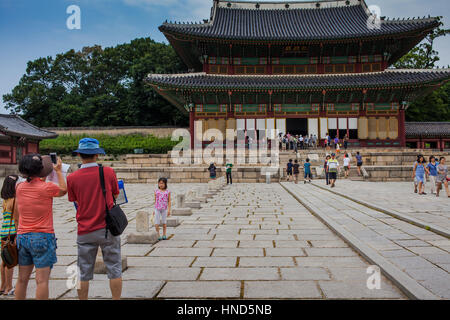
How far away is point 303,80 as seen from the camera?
24203 millimetres

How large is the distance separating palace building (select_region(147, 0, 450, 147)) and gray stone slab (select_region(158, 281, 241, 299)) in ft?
65.0

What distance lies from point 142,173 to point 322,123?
46.5 ft

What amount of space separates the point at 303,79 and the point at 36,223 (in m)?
23.8

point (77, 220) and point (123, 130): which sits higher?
point (123, 130)

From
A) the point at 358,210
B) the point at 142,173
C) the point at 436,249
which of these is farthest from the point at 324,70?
the point at 436,249

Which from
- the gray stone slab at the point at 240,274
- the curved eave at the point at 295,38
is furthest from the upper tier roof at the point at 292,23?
the gray stone slab at the point at 240,274

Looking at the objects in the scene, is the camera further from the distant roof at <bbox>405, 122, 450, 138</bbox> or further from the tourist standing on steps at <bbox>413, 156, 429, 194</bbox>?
the distant roof at <bbox>405, 122, 450, 138</bbox>

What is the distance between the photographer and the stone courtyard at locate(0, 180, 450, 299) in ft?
10.9

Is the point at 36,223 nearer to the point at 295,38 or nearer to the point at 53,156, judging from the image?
the point at 53,156

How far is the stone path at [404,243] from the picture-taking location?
3.46 m

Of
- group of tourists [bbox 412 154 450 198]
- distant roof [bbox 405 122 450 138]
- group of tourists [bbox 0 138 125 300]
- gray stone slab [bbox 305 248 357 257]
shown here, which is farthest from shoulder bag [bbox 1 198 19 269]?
distant roof [bbox 405 122 450 138]

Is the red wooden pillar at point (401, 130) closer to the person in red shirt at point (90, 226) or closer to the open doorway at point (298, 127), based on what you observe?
the open doorway at point (298, 127)

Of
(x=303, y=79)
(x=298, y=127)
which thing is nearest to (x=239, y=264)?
(x=303, y=79)
